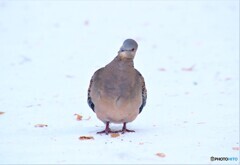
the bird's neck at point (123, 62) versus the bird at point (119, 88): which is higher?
the bird's neck at point (123, 62)

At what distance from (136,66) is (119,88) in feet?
22.0

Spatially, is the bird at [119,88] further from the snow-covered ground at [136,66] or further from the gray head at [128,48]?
the snow-covered ground at [136,66]

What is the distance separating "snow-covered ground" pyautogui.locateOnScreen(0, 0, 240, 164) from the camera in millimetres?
5293

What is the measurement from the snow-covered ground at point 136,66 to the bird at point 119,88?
0.89 feet

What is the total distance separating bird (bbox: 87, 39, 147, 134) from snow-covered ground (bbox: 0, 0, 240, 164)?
0.89 ft

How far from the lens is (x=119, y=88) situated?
5.73 meters

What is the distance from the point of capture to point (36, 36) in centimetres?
1467

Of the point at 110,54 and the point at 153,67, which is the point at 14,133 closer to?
the point at 153,67

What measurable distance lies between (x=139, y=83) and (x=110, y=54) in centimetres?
756

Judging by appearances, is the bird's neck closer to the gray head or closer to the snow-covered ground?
the gray head

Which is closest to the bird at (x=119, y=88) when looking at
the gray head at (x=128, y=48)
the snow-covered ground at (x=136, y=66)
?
the gray head at (x=128, y=48)

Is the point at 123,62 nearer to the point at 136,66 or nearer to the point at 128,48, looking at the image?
the point at 128,48

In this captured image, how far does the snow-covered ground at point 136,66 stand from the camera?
5.29m

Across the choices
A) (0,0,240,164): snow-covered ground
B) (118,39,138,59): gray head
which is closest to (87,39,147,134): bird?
(118,39,138,59): gray head
